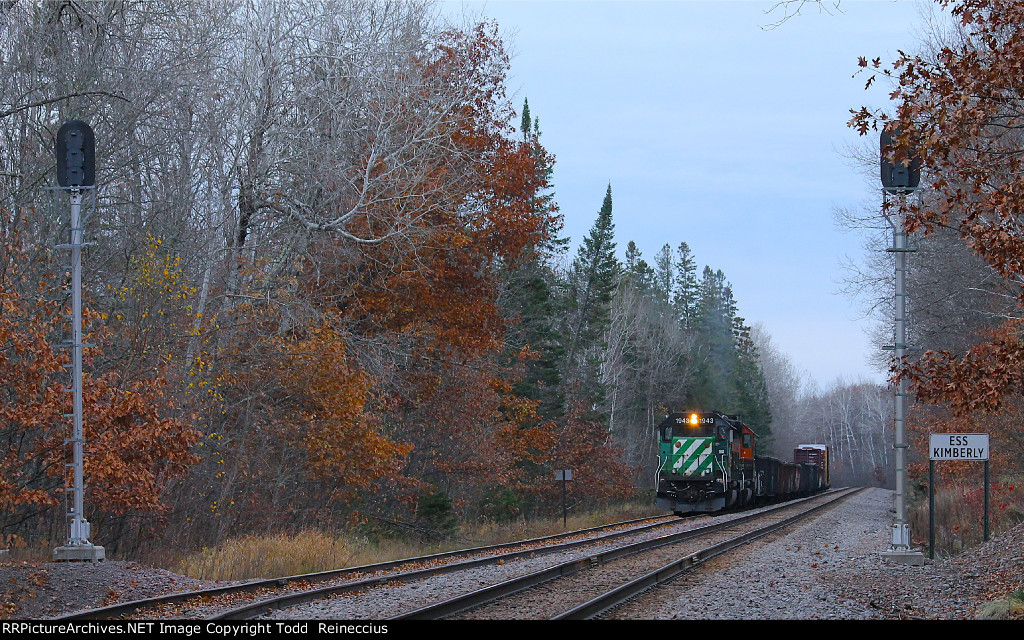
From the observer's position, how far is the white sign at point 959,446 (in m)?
17.0

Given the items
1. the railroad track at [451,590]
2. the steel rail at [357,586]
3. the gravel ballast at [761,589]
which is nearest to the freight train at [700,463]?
the steel rail at [357,586]

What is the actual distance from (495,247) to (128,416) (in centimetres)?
1553

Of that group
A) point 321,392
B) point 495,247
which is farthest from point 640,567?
point 495,247

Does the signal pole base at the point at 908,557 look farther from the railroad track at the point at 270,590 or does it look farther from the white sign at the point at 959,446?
the railroad track at the point at 270,590

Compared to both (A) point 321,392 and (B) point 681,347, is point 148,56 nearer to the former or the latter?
(A) point 321,392

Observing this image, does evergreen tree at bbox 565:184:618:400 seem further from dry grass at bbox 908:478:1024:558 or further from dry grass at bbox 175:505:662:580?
dry grass at bbox 175:505:662:580

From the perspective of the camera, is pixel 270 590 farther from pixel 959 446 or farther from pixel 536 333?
pixel 536 333

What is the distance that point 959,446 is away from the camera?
56.3ft

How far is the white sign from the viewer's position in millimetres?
17016

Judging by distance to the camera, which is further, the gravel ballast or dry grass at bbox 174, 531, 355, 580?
dry grass at bbox 174, 531, 355, 580

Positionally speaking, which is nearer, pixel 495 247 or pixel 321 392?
pixel 321 392

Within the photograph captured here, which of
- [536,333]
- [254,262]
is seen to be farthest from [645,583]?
[536,333]

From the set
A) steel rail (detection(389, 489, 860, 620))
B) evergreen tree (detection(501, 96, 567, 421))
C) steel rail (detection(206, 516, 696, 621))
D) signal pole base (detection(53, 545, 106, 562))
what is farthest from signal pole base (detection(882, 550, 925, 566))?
evergreen tree (detection(501, 96, 567, 421))

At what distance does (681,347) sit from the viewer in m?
78.8
